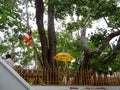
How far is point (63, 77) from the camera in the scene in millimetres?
13078

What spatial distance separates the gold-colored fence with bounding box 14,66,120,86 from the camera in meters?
12.2

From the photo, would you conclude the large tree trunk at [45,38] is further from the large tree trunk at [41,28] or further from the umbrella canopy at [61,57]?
the umbrella canopy at [61,57]

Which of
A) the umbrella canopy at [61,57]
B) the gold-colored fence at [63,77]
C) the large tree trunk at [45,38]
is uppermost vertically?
the large tree trunk at [45,38]

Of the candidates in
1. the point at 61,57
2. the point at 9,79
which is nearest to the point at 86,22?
the point at 61,57

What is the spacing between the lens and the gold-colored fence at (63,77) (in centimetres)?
1220

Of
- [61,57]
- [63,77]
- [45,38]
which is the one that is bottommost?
Result: [63,77]

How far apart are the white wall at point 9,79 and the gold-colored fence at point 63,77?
2.06 m

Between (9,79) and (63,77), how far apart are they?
12.7ft

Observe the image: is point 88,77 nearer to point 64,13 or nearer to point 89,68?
point 89,68

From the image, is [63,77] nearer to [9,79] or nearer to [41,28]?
[41,28]

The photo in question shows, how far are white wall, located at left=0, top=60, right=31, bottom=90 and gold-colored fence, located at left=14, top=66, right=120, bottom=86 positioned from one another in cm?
206

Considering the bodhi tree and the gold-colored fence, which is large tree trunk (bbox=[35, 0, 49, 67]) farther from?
the gold-colored fence

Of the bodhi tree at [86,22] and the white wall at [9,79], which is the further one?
the bodhi tree at [86,22]

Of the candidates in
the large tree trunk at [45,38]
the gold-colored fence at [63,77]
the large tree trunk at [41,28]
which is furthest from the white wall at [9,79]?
the large tree trunk at [41,28]
